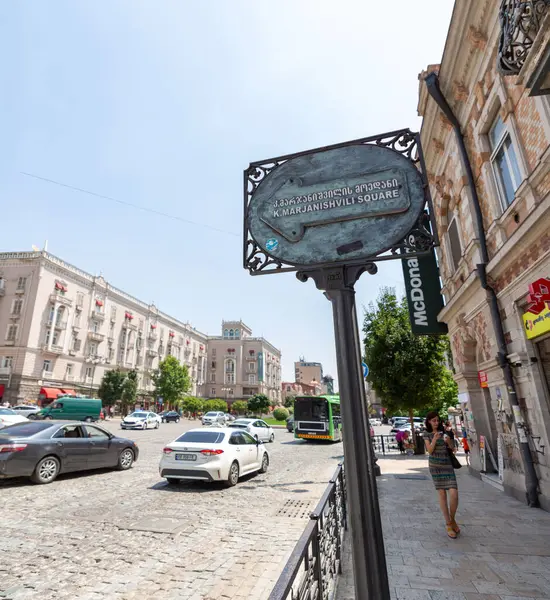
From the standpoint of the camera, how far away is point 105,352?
54750 mm

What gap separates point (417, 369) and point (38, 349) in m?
42.9

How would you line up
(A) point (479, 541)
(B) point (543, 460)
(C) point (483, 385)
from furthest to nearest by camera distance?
1. (C) point (483, 385)
2. (B) point (543, 460)
3. (A) point (479, 541)

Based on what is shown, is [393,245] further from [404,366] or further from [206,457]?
[404,366]

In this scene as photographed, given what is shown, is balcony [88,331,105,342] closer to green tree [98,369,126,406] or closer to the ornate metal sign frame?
green tree [98,369,126,406]

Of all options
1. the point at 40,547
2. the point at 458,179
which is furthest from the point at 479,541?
the point at 458,179

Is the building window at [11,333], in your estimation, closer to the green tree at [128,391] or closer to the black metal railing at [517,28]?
the green tree at [128,391]

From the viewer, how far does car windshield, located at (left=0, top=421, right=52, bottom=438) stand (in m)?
9.53

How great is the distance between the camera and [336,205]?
2967mm

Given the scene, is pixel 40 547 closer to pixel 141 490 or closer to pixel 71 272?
pixel 141 490

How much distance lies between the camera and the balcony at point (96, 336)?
51875 mm

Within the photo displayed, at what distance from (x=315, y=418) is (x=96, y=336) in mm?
39896

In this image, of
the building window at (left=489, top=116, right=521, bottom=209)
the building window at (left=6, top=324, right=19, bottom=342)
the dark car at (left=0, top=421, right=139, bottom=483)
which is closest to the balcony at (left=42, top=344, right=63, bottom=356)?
the building window at (left=6, top=324, right=19, bottom=342)

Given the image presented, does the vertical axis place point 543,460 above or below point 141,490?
above

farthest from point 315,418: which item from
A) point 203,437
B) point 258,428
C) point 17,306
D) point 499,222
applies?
point 17,306
